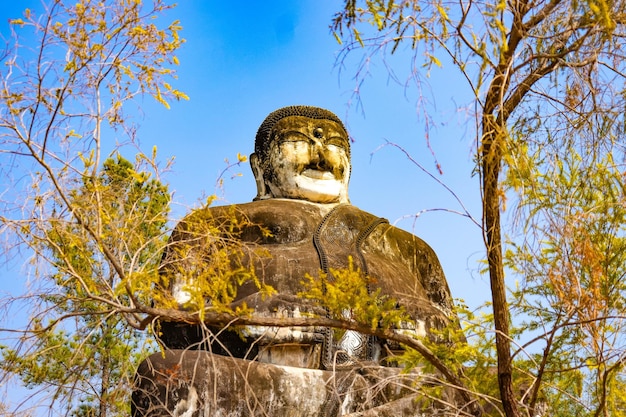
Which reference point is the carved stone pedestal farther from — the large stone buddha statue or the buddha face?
the buddha face

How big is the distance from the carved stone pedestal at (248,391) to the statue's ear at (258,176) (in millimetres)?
2583

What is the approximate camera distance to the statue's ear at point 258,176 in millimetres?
7801

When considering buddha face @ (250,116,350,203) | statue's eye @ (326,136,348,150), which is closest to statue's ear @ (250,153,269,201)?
buddha face @ (250,116,350,203)

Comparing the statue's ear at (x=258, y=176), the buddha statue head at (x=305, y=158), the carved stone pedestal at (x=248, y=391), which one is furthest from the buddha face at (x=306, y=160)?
the carved stone pedestal at (x=248, y=391)

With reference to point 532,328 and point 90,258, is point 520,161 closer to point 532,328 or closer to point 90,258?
point 532,328

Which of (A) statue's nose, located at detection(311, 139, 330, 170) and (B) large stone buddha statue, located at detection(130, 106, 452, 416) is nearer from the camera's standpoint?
(B) large stone buddha statue, located at detection(130, 106, 452, 416)

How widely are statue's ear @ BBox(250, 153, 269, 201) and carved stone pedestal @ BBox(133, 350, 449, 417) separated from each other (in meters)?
2.58

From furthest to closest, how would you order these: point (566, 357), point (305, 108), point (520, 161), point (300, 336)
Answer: point (305, 108) < point (300, 336) < point (566, 357) < point (520, 161)

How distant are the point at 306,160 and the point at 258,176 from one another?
0.67 m

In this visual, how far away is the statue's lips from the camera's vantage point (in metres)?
7.49

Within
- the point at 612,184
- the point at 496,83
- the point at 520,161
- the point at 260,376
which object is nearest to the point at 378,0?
the point at 496,83

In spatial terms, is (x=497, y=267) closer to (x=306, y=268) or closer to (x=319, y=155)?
(x=306, y=268)

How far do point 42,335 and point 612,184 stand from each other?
3064 millimetres

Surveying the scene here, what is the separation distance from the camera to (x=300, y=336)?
5.81 metres
